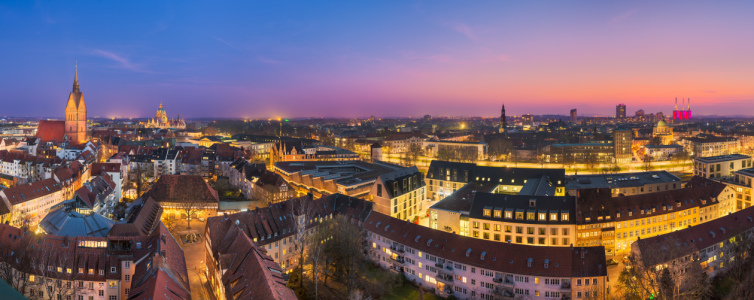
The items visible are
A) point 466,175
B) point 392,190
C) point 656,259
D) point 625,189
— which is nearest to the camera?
point 656,259

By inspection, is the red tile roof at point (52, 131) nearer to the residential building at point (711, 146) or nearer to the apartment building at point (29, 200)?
the apartment building at point (29, 200)

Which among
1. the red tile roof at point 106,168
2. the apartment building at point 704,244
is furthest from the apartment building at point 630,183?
the red tile roof at point 106,168

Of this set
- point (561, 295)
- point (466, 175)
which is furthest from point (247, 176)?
point (561, 295)

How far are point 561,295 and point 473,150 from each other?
77.4m

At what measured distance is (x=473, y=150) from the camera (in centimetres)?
10419

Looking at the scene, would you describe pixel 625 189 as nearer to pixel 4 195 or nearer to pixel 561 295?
pixel 561 295

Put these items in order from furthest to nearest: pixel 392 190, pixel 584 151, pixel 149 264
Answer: pixel 584 151, pixel 392 190, pixel 149 264

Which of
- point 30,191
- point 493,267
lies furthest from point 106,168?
point 493,267

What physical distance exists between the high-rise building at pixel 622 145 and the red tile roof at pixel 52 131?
411 feet

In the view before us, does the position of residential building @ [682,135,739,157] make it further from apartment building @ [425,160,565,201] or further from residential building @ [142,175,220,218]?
residential building @ [142,175,220,218]

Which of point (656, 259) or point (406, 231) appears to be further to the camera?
point (406, 231)

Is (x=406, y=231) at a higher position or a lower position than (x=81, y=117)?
lower

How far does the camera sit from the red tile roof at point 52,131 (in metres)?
99.5

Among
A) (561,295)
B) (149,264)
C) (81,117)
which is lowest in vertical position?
(561,295)
